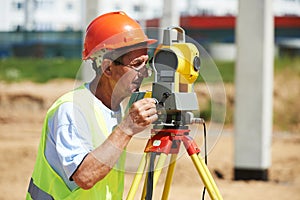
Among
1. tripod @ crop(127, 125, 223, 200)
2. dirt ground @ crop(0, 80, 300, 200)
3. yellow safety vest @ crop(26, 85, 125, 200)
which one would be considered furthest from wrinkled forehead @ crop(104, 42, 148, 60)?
dirt ground @ crop(0, 80, 300, 200)

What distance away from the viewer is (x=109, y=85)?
3.25m

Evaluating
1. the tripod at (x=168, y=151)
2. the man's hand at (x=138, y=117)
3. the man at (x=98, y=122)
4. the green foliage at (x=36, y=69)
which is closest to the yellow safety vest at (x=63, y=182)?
the man at (x=98, y=122)

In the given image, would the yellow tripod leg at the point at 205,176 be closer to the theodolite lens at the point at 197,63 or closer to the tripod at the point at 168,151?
the tripod at the point at 168,151

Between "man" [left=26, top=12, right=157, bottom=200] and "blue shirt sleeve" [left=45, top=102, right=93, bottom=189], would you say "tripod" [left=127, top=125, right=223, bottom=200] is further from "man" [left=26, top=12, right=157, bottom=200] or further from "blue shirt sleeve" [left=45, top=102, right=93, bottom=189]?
"blue shirt sleeve" [left=45, top=102, right=93, bottom=189]

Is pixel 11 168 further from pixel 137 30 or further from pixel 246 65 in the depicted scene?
pixel 137 30

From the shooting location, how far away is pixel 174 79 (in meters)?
3.14

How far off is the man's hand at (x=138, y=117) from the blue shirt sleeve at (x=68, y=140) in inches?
8.2

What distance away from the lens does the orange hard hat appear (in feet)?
10.5

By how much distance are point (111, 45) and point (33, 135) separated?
12513 mm

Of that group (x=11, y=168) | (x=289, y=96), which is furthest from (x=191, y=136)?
(x=289, y=96)

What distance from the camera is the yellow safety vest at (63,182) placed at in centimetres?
320

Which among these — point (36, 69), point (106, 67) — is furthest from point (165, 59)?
point (36, 69)

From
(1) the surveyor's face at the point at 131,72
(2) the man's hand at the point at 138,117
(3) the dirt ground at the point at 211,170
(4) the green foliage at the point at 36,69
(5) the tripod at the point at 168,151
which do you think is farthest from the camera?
(4) the green foliage at the point at 36,69

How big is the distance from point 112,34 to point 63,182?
0.62 metres
